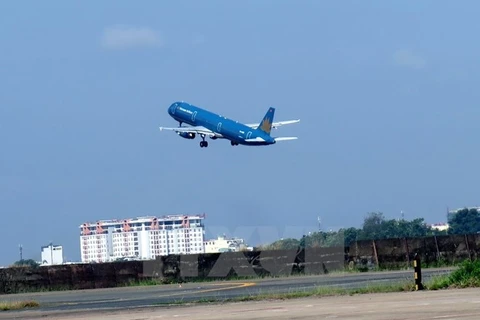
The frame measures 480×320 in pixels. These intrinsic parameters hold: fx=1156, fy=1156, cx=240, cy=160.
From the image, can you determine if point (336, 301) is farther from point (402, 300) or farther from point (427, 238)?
point (427, 238)

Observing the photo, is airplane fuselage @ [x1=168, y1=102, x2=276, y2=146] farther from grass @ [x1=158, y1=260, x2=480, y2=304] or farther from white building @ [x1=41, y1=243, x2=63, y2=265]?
grass @ [x1=158, y1=260, x2=480, y2=304]

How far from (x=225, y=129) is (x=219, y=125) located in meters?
1.12

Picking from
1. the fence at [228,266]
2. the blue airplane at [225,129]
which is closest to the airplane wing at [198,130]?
the blue airplane at [225,129]

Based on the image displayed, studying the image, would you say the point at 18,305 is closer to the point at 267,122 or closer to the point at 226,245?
the point at 226,245

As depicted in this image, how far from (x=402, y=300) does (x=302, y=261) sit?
3176 cm

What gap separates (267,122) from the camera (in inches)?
4215

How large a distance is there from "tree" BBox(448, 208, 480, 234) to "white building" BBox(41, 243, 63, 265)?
3840cm

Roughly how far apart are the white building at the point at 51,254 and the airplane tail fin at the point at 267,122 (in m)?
24.9

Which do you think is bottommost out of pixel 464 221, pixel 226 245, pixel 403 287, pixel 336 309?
pixel 336 309

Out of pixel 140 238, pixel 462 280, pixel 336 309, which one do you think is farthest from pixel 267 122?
pixel 336 309

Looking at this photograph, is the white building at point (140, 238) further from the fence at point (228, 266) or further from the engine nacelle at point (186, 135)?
the fence at point (228, 266)

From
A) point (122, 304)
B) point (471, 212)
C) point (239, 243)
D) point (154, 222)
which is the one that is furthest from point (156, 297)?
point (471, 212)

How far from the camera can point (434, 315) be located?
23.6 meters

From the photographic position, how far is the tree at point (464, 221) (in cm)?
10925
